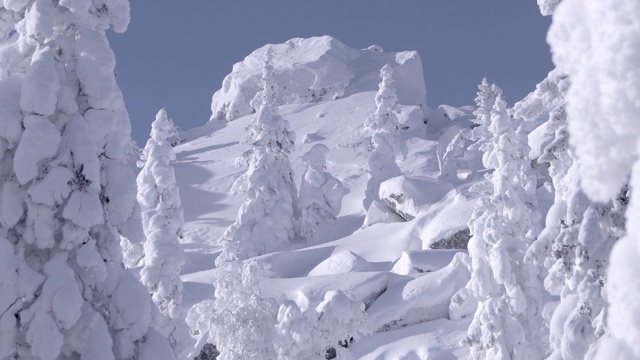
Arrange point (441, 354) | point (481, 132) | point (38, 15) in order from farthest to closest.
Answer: point (481, 132), point (441, 354), point (38, 15)

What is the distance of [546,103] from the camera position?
12.2 meters

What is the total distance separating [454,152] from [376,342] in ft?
112

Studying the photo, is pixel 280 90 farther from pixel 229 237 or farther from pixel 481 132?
pixel 229 237

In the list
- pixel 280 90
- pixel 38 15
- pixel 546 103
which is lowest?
pixel 546 103

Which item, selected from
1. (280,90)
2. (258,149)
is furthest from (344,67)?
(258,149)

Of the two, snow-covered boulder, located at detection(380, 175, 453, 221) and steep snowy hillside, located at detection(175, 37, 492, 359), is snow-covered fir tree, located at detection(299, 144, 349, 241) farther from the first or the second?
snow-covered boulder, located at detection(380, 175, 453, 221)

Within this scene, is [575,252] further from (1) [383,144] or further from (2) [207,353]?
(1) [383,144]

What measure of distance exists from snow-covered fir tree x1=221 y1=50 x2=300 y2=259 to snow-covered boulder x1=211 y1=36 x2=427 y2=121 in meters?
51.3

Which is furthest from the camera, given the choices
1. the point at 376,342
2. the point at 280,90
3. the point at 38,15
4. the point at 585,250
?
the point at 280,90

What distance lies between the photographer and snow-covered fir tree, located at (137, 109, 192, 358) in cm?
1508

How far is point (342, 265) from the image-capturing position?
38344 millimetres

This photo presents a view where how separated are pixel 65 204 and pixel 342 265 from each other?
1090 inches

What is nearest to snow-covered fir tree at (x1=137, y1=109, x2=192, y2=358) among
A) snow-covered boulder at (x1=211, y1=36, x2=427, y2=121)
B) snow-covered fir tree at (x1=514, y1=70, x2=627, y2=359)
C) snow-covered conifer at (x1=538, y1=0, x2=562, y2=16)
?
snow-covered fir tree at (x1=514, y1=70, x2=627, y2=359)

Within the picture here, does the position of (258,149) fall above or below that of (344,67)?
below
